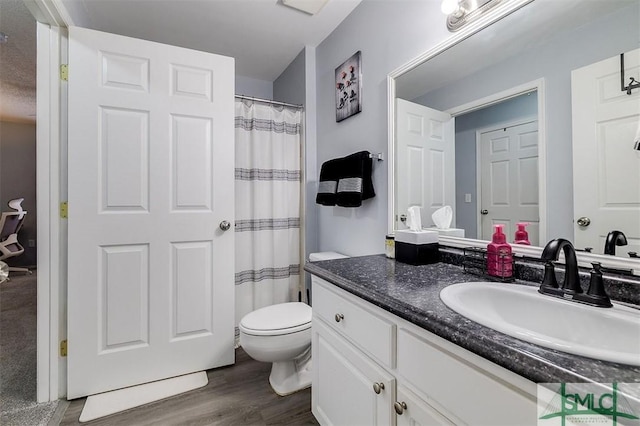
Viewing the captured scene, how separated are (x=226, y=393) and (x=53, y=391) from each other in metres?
0.91

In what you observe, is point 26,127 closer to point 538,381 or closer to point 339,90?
point 339,90

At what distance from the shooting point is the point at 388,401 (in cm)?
84

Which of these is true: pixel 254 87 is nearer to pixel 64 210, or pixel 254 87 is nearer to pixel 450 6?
pixel 64 210

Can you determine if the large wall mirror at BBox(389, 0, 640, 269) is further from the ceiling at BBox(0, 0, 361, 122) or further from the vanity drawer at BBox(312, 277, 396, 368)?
the ceiling at BBox(0, 0, 361, 122)

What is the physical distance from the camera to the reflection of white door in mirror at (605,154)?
78cm

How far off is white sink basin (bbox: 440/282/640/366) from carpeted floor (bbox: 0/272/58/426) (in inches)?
78.4

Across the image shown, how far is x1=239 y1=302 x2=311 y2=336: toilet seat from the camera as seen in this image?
1.51 meters

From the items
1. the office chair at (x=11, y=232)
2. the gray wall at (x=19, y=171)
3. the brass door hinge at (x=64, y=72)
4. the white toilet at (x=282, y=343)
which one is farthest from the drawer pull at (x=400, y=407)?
the gray wall at (x=19, y=171)

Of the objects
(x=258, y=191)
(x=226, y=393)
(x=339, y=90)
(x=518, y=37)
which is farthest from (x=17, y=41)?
(x=518, y=37)

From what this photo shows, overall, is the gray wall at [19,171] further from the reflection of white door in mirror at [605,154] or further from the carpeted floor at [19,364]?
the reflection of white door in mirror at [605,154]

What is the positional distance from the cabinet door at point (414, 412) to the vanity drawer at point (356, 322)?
8 centimetres

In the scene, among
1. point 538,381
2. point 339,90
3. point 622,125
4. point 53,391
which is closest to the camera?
point 538,381

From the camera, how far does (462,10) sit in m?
1.22

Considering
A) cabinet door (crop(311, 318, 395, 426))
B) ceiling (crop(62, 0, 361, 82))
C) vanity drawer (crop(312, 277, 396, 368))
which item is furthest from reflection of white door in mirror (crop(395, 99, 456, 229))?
ceiling (crop(62, 0, 361, 82))
